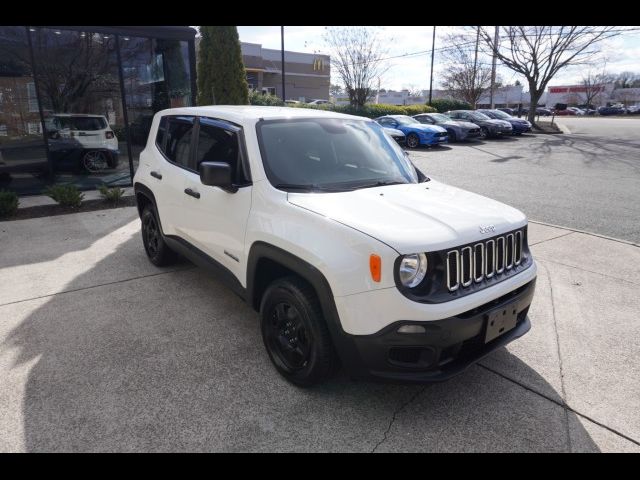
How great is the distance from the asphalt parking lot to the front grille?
4.47 m

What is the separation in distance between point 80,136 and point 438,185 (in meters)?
8.64

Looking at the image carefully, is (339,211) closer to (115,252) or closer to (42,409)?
(42,409)

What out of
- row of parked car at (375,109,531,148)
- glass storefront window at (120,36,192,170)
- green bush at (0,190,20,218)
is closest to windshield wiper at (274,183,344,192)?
green bush at (0,190,20,218)

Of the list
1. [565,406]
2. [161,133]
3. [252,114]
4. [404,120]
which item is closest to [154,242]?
[161,133]

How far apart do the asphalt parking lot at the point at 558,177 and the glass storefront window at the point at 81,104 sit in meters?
7.82

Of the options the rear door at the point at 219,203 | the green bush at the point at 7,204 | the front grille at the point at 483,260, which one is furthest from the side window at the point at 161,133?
the green bush at the point at 7,204

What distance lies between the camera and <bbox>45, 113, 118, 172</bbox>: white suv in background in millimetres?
9211

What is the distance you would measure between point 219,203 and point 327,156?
905 mm

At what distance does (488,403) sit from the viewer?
2.82 m

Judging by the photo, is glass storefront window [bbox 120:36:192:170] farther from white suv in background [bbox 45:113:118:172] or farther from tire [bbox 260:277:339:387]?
tire [bbox 260:277:339:387]

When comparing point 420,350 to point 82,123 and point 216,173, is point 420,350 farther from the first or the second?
point 82,123

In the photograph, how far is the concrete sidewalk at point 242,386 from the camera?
8.25ft

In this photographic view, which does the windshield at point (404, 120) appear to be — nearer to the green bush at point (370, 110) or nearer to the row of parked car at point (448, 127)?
the row of parked car at point (448, 127)
